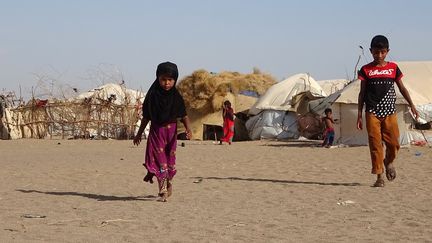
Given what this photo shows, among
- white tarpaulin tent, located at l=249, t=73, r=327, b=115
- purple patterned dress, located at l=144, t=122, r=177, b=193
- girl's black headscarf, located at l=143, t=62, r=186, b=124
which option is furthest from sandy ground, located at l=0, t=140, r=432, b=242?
white tarpaulin tent, located at l=249, t=73, r=327, b=115

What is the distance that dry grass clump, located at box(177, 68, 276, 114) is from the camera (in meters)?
24.6

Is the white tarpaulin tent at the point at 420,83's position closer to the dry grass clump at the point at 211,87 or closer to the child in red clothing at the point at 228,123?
the child in red clothing at the point at 228,123

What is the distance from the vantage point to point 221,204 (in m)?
6.61

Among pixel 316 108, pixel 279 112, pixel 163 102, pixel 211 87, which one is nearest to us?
pixel 163 102

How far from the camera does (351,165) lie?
433 inches

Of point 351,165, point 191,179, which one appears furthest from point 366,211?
point 351,165

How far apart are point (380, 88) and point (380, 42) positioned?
20.2 inches

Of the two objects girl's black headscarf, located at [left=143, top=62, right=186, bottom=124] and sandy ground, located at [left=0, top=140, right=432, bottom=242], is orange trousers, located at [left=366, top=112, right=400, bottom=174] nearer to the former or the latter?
sandy ground, located at [left=0, top=140, right=432, bottom=242]

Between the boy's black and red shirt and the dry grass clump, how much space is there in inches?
653

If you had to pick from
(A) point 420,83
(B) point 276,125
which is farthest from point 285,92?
A: (A) point 420,83

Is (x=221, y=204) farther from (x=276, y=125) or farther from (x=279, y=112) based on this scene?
(x=279, y=112)

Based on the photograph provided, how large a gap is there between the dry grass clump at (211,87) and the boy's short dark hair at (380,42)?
1676 cm

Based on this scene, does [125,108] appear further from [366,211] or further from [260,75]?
[366,211]

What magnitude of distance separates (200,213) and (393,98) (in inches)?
115
